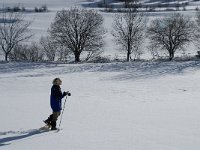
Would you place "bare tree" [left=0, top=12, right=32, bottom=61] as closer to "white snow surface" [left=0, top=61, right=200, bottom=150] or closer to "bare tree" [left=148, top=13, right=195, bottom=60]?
"white snow surface" [left=0, top=61, right=200, bottom=150]

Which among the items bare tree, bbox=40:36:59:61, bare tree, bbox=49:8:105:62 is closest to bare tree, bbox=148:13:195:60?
bare tree, bbox=49:8:105:62

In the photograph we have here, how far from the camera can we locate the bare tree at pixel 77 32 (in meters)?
50.9

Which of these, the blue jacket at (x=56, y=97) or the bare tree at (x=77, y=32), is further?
the bare tree at (x=77, y=32)

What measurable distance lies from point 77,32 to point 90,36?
1729 mm

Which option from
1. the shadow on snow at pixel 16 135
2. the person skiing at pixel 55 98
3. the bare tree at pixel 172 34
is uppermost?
the bare tree at pixel 172 34

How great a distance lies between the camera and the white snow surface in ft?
37.6

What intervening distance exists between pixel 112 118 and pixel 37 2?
10173cm

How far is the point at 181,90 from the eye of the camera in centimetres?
2712

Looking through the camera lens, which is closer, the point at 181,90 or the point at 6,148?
the point at 6,148

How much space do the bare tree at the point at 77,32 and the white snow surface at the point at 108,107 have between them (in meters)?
13.2

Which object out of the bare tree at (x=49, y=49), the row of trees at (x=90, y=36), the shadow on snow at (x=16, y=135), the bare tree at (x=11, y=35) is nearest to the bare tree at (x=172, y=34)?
the row of trees at (x=90, y=36)

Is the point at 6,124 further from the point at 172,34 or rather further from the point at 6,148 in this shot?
the point at 172,34

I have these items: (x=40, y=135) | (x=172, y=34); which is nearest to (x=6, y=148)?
(x=40, y=135)

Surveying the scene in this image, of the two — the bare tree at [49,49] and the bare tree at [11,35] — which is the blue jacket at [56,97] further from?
the bare tree at [49,49]
